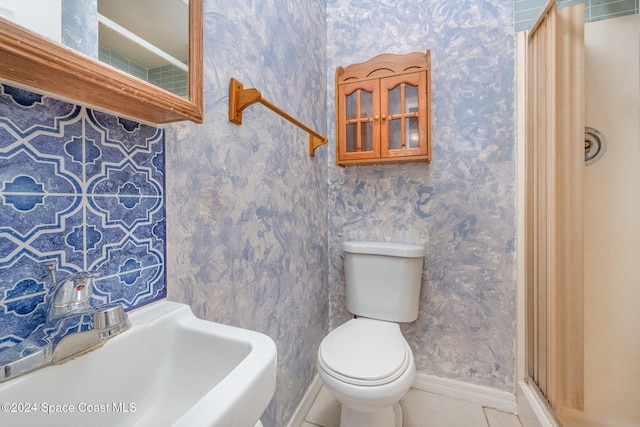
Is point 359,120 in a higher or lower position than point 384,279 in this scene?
higher

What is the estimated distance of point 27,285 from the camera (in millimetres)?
451

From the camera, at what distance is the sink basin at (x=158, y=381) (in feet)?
1.22

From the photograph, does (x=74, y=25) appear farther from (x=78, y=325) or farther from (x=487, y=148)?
(x=487, y=148)

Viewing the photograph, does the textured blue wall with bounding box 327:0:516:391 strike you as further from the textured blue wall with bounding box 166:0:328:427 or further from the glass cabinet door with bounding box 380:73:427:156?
the textured blue wall with bounding box 166:0:328:427

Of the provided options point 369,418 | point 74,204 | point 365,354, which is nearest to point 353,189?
point 365,354

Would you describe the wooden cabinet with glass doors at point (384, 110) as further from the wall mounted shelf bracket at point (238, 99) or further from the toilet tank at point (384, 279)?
the wall mounted shelf bracket at point (238, 99)

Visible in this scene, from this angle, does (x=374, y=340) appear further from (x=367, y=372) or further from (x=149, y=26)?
(x=149, y=26)

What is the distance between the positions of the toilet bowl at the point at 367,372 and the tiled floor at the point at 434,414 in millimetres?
158

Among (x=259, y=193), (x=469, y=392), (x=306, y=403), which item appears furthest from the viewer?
(x=469, y=392)

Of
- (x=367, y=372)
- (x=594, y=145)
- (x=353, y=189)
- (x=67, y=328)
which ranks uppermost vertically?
(x=594, y=145)

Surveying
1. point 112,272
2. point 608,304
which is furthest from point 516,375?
point 112,272

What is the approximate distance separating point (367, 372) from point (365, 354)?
0.35ft

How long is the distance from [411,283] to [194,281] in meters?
1.04

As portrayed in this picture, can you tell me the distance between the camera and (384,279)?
142 centimetres
